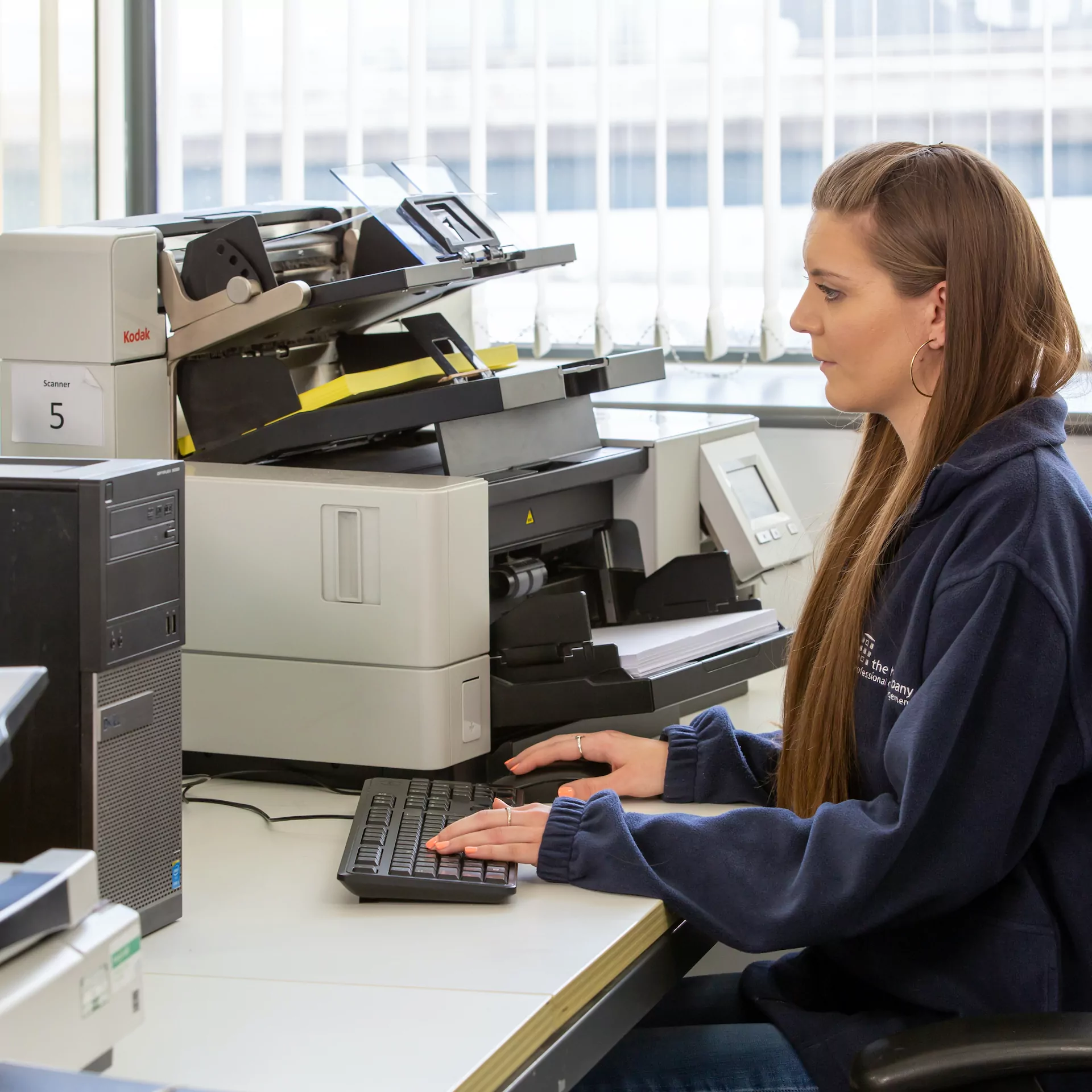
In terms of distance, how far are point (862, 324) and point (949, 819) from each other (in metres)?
0.44

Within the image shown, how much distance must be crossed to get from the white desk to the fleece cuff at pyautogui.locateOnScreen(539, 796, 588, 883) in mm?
14

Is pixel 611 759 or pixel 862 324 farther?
pixel 611 759

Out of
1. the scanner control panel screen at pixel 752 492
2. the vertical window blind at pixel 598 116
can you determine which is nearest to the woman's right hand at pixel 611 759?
the scanner control panel screen at pixel 752 492

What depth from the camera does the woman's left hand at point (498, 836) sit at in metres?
1.17

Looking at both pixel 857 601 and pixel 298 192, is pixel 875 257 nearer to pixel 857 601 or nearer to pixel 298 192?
pixel 857 601

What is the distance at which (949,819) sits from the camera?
107cm

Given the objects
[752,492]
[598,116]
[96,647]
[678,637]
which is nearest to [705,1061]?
[678,637]

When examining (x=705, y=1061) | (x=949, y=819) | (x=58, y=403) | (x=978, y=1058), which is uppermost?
(x=58, y=403)

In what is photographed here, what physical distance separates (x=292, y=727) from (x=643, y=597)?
0.50 meters

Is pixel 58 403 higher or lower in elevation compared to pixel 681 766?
higher

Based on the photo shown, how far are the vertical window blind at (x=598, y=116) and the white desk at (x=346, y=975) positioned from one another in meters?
1.56

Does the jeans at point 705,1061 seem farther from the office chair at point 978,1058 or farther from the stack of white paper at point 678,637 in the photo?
the stack of white paper at point 678,637

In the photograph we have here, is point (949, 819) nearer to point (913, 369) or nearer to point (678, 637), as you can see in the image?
point (913, 369)

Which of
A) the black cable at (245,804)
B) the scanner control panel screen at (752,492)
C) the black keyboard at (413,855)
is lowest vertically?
the black cable at (245,804)
